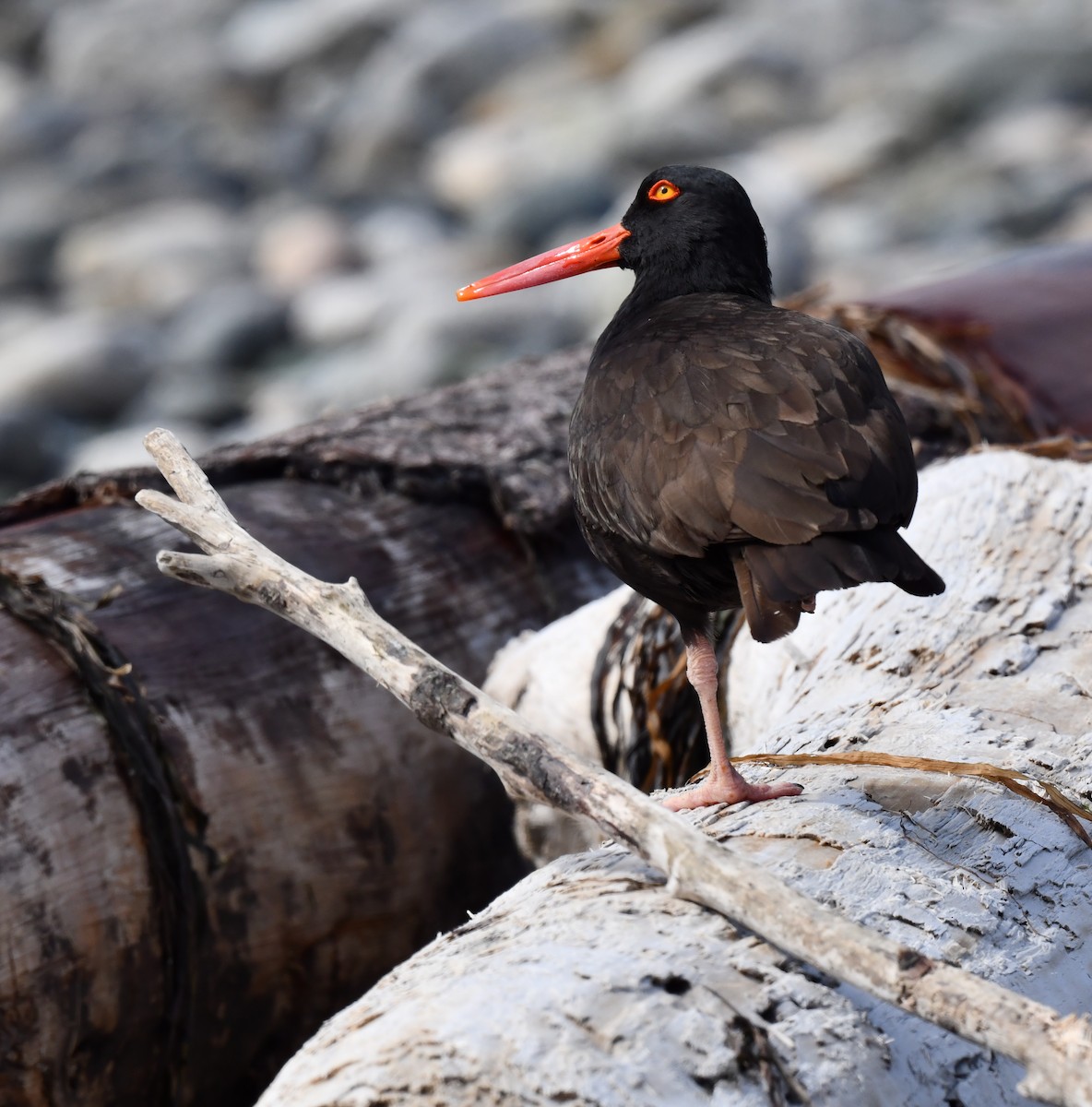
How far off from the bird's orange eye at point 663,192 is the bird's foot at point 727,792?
1.37 m

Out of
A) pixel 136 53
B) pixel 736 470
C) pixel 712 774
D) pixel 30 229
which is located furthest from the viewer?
pixel 136 53

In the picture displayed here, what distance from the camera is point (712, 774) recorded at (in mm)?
2541

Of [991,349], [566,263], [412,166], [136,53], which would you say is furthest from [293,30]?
[566,263]

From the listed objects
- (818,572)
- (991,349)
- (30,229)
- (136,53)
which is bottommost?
(818,572)

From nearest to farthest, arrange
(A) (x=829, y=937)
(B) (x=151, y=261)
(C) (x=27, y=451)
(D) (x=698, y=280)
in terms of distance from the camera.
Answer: (A) (x=829, y=937) → (D) (x=698, y=280) → (C) (x=27, y=451) → (B) (x=151, y=261)

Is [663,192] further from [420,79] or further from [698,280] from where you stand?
[420,79]

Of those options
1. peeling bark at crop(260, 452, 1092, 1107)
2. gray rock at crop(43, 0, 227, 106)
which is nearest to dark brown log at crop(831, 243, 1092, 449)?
peeling bark at crop(260, 452, 1092, 1107)

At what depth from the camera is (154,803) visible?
3291mm

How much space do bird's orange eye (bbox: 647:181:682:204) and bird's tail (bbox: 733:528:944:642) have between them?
4.04 feet

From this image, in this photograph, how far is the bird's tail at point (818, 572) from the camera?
2.22m

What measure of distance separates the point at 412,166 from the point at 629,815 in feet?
46.8

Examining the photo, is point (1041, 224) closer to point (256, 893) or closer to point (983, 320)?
point (983, 320)

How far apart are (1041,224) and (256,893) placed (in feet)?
34.6

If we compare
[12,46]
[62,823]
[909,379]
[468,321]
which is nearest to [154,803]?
[62,823]
